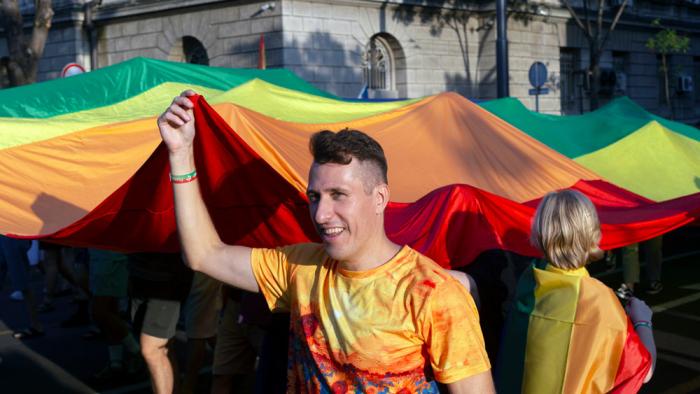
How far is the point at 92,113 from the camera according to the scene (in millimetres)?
7145

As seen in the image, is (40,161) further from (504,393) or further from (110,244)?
(504,393)

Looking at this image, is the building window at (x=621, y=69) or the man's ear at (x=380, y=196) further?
the building window at (x=621, y=69)

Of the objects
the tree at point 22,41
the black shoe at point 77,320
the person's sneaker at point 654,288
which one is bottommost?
the black shoe at point 77,320

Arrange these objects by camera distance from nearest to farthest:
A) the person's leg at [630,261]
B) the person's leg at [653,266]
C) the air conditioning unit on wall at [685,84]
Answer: the person's leg at [630,261] → the person's leg at [653,266] → the air conditioning unit on wall at [685,84]

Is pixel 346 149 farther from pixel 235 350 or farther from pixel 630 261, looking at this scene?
pixel 630 261

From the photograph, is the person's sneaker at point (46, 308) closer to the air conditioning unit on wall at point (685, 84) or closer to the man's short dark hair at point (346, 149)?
the man's short dark hair at point (346, 149)

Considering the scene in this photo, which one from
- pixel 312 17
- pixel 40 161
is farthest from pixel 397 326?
pixel 312 17

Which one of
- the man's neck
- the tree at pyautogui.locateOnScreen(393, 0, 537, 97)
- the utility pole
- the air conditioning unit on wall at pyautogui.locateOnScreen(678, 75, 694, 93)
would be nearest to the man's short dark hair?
the man's neck

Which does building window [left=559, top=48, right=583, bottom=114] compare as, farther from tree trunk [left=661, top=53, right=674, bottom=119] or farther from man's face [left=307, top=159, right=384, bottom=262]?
man's face [left=307, top=159, right=384, bottom=262]

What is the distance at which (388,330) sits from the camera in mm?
2600

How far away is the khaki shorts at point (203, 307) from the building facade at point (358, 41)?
491 inches

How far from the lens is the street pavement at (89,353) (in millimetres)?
6973

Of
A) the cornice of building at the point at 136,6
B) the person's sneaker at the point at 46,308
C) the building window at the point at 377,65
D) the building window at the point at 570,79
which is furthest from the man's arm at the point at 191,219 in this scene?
the building window at the point at 570,79

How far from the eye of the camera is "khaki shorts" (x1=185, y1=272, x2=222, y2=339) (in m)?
6.01
